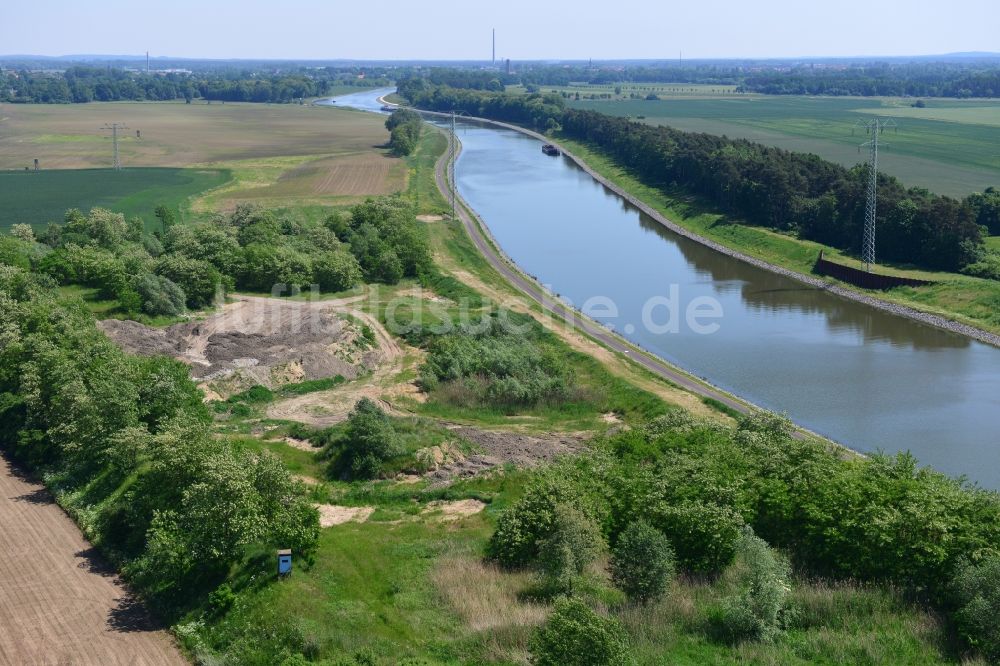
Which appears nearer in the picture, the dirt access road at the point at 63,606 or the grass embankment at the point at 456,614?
the grass embankment at the point at 456,614

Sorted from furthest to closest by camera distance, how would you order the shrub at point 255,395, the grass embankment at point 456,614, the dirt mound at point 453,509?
the shrub at point 255,395 < the dirt mound at point 453,509 < the grass embankment at point 456,614

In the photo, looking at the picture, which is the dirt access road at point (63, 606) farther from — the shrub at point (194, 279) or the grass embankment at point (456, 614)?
the shrub at point (194, 279)

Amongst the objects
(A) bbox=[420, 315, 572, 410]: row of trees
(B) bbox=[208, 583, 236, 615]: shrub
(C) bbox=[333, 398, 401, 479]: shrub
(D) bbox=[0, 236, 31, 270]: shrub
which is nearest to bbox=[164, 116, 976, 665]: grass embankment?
(B) bbox=[208, 583, 236, 615]: shrub

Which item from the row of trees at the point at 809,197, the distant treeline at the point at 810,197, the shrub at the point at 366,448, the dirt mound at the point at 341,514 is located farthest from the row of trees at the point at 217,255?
the distant treeline at the point at 810,197

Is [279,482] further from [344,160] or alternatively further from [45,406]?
[344,160]

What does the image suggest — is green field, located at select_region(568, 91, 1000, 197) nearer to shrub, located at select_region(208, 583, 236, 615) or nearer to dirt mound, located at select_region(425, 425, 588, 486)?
dirt mound, located at select_region(425, 425, 588, 486)

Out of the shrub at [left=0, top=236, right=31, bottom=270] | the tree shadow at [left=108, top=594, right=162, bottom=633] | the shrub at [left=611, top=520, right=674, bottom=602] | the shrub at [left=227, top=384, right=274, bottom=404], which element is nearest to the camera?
the shrub at [left=611, top=520, right=674, bottom=602]
